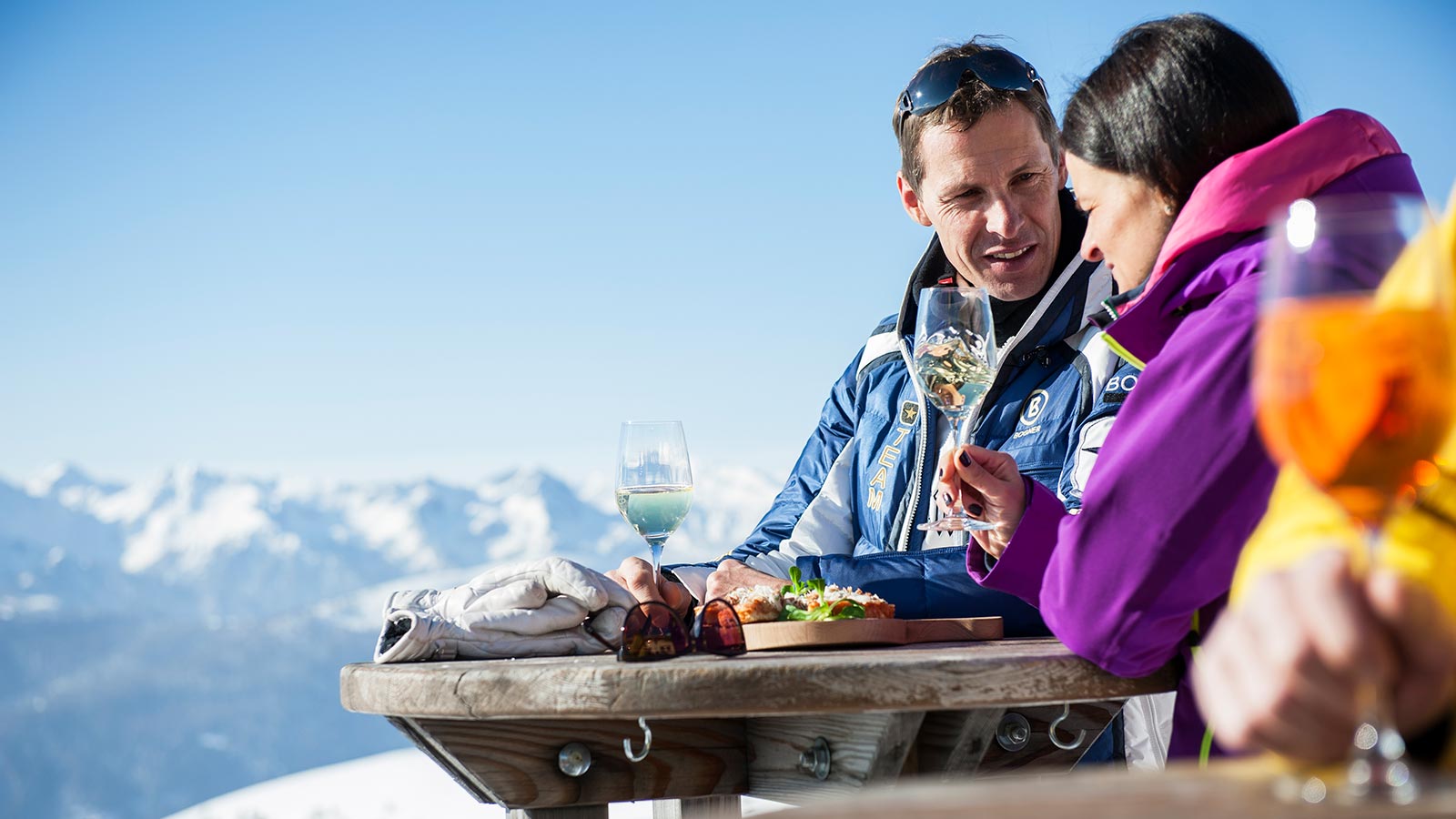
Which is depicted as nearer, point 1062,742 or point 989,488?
point 989,488

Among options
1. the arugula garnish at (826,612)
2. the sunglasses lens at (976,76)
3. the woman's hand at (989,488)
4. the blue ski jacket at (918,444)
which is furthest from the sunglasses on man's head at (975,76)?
the arugula garnish at (826,612)

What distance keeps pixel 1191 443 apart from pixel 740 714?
67 cm

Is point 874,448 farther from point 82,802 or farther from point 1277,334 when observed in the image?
point 82,802

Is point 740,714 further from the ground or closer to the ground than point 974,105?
closer to the ground

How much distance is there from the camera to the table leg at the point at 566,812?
2.17m

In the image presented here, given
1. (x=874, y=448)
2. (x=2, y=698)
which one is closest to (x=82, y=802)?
(x=2, y=698)

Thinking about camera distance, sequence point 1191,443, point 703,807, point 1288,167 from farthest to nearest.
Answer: point 703,807
point 1288,167
point 1191,443

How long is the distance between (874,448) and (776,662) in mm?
1599

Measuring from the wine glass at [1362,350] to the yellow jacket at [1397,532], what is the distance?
0.58ft

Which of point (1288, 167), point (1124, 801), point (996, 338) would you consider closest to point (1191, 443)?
point (1288, 167)

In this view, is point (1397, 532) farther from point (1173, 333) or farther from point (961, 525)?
point (961, 525)

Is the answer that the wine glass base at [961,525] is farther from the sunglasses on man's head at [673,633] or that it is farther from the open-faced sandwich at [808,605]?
the sunglasses on man's head at [673,633]

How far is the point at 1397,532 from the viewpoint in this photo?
3.35ft

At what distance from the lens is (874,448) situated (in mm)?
3293
